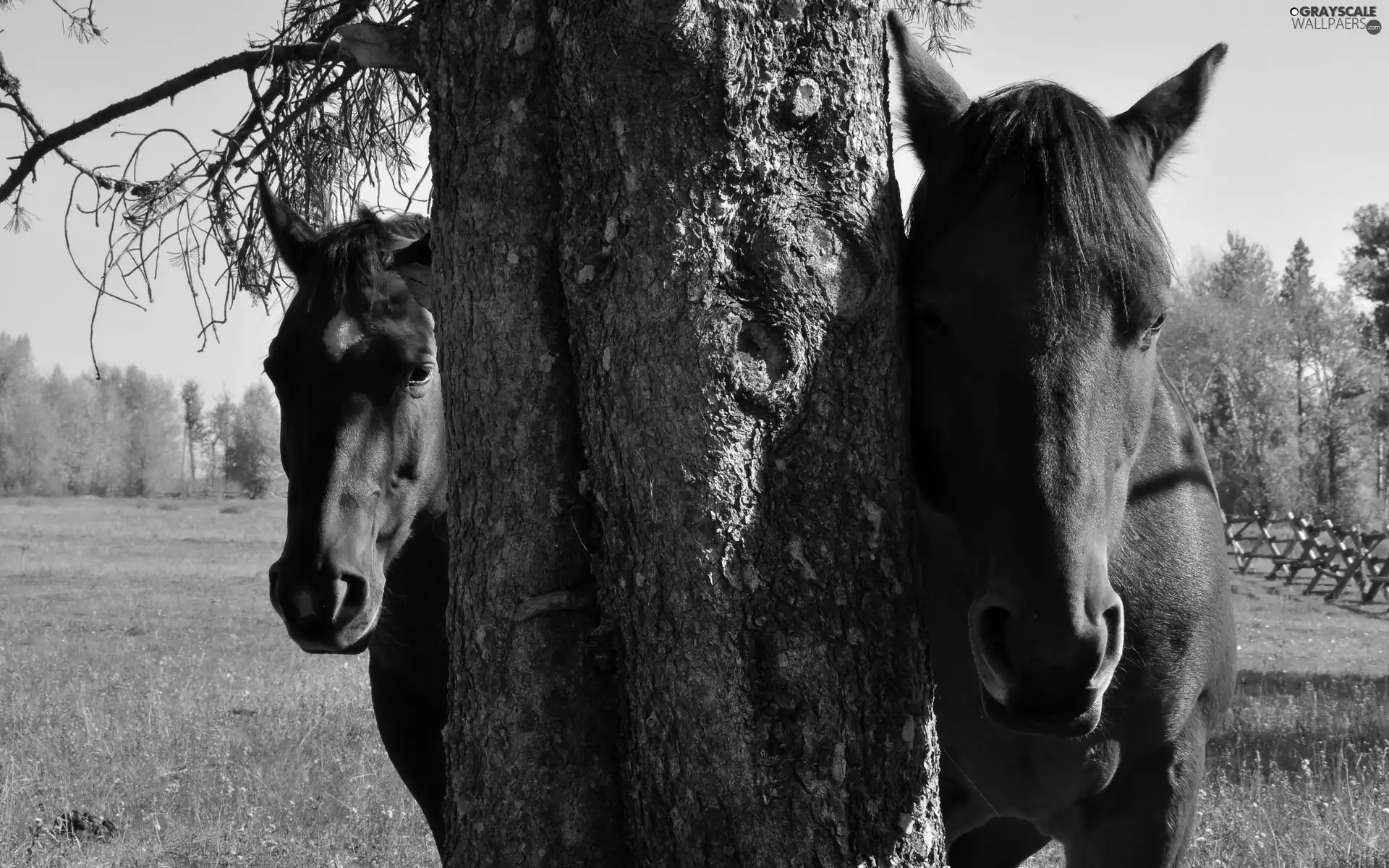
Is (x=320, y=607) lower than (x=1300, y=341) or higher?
lower

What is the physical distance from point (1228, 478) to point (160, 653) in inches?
1728

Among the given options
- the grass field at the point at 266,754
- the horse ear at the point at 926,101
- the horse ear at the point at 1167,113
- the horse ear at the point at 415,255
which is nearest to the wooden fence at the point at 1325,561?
the grass field at the point at 266,754

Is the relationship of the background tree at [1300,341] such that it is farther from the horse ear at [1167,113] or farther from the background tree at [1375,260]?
the horse ear at [1167,113]

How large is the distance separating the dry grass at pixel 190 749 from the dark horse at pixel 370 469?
131 cm

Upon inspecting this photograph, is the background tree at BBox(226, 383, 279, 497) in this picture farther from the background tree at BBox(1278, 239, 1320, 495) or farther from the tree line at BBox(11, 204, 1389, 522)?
the background tree at BBox(1278, 239, 1320, 495)

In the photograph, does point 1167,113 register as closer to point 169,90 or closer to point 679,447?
point 679,447

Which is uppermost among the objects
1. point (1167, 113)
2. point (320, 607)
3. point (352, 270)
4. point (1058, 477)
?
point (1167, 113)

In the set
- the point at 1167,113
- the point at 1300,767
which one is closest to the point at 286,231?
the point at 1167,113

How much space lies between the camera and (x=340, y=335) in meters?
3.22

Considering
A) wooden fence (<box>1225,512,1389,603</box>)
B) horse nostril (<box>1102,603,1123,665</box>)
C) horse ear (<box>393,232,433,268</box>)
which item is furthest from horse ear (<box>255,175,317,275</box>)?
wooden fence (<box>1225,512,1389,603</box>)

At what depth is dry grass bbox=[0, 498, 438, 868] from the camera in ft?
15.0

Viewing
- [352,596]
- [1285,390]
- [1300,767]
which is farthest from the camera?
[1285,390]

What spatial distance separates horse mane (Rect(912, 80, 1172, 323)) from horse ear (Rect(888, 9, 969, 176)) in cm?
8

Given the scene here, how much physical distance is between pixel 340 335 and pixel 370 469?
434mm
